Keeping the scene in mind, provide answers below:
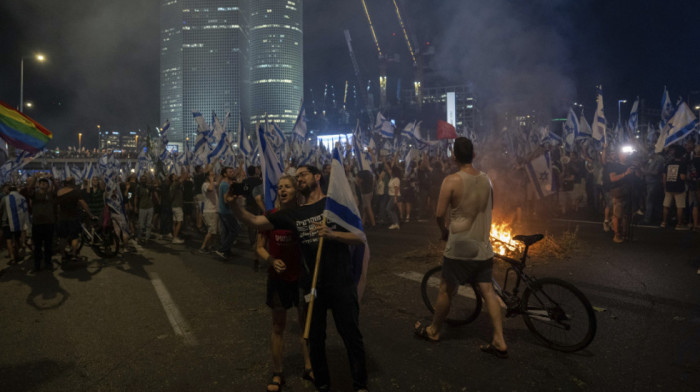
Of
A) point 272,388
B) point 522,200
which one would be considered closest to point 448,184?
point 272,388

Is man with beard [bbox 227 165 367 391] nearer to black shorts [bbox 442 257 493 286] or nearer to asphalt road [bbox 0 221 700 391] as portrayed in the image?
asphalt road [bbox 0 221 700 391]

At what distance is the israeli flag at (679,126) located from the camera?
1252cm

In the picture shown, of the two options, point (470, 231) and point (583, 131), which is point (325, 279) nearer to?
point (470, 231)

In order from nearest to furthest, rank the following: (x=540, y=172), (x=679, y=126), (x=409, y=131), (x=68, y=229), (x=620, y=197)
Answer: (x=68, y=229) → (x=620, y=197) → (x=540, y=172) → (x=679, y=126) → (x=409, y=131)

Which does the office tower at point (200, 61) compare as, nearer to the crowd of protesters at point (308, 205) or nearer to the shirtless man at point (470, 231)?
the crowd of protesters at point (308, 205)

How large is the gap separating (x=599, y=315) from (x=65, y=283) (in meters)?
8.00

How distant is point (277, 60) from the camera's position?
140625 mm

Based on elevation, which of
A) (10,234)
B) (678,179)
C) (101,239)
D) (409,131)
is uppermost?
(409,131)

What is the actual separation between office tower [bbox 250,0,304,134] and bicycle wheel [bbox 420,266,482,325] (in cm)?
12977

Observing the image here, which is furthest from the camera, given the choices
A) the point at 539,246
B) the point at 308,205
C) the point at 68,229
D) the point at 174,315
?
the point at 68,229

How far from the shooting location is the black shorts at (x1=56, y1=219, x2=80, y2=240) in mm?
9039

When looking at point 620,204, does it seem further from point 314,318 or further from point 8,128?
point 8,128

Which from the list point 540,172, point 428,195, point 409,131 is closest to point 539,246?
point 540,172

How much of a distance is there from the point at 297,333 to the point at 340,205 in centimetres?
206
